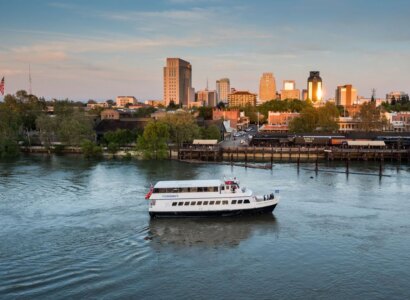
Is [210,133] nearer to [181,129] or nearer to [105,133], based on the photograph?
[181,129]

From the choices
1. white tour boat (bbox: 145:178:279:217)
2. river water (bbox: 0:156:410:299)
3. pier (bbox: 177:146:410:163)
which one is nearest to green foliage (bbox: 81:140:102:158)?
pier (bbox: 177:146:410:163)

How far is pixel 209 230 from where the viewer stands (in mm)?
37719

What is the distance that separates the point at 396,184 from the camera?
55.5 meters

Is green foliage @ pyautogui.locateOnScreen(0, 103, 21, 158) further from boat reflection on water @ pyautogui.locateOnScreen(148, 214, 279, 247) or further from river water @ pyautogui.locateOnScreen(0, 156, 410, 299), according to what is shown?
boat reflection on water @ pyautogui.locateOnScreen(148, 214, 279, 247)

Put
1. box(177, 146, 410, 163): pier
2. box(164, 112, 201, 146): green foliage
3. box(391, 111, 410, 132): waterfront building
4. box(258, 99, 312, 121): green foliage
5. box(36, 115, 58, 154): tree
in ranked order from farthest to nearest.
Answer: box(258, 99, 312, 121): green foliage → box(391, 111, 410, 132): waterfront building → box(36, 115, 58, 154): tree → box(164, 112, 201, 146): green foliage → box(177, 146, 410, 163): pier

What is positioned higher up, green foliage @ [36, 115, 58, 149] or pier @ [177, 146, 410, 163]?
green foliage @ [36, 115, 58, 149]

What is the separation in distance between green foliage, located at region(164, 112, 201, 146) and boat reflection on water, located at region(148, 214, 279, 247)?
49.7 m

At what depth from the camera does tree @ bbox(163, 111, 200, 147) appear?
8950cm

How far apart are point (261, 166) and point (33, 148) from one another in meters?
47.9

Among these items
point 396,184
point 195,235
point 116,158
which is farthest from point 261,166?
point 195,235

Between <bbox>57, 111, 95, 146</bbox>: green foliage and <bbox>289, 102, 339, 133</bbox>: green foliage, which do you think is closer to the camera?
<bbox>57, 111, 95, 146</bbox>: green foliage

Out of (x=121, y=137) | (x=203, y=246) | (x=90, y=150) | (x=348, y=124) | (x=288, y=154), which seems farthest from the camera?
(x=348, y=124)

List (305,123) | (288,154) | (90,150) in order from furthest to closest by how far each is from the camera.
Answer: (305,123), (288,154), (90,150)

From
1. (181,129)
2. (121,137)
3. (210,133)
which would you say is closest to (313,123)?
(210,133)
